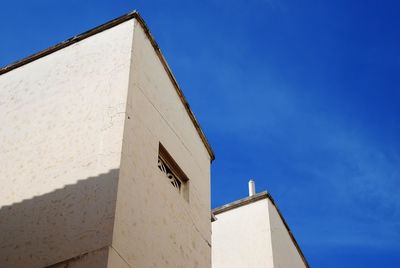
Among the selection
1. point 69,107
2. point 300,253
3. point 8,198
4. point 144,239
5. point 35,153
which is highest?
point 300,253

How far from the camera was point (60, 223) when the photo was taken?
261 inches

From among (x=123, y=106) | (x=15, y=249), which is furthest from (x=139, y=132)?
(x=15, y=249)

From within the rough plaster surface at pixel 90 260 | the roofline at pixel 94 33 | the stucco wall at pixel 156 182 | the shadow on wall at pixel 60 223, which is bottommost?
the rough plaster surface at pixel 90 260

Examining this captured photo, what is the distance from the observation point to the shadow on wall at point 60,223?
20.5 ft

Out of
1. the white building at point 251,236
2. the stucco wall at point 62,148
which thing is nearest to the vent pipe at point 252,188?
the white building at point 251,236

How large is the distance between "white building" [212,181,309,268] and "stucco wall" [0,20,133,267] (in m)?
5.87

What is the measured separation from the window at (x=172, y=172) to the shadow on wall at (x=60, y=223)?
180cm

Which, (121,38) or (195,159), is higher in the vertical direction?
(121,38)

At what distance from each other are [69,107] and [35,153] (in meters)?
0.80

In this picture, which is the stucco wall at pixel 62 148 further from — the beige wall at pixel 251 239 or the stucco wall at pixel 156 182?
the beige wall at pixel 251 239

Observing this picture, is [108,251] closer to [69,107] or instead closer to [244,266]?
[69,107]

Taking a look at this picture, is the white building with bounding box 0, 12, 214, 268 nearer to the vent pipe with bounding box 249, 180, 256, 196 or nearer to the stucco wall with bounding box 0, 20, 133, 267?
the stucco wall with bounding box 0, 20, 133, 267

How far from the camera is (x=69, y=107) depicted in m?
8.09

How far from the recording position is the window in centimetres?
862
